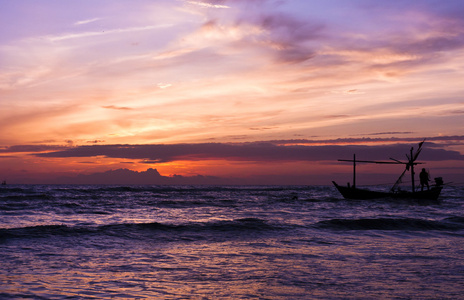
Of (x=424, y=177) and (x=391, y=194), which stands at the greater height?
(x=424, y=177)

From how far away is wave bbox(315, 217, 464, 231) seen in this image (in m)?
22.3

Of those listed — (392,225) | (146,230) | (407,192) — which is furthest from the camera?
(407,192)

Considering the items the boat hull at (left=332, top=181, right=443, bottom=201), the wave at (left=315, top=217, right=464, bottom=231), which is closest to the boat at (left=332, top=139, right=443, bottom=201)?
the boat hull at (left=332, top=181, right=443, bottom=201)

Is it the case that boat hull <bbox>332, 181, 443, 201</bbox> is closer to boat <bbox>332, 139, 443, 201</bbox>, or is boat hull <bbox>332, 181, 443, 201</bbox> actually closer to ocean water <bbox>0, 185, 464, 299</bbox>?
boat <bbox>332, 139, 443, 201</bbox>

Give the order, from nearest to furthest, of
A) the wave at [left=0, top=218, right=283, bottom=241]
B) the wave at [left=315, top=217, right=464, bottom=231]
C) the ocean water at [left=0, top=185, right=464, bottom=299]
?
1. the ocean water at [left=0, top=185, right=464, bottom=299]
2. the wave at [left=0, top=218, right=283, bottom=241]
3. the wave at [left=315, top=217, right=464, bottom=231]

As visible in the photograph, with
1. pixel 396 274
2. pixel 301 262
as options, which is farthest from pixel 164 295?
pixel 396 274

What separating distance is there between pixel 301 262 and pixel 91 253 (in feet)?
23.7

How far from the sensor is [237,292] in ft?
28.9

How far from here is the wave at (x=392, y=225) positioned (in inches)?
→ 878

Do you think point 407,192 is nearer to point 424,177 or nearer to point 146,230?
point 424,177

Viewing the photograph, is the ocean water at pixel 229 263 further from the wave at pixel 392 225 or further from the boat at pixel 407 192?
the boat at pixel 407 192

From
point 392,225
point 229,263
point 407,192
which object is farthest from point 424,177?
point 229,263

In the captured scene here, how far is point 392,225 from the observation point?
76.4 ft

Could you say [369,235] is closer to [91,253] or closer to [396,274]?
[396,274]
